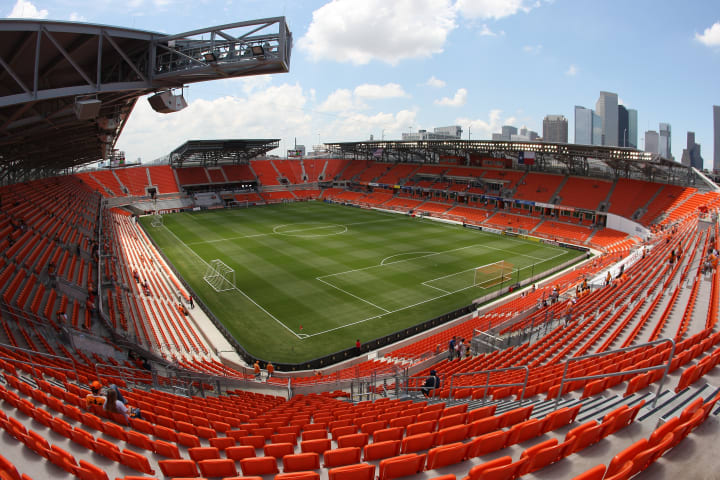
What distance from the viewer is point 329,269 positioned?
36500mm

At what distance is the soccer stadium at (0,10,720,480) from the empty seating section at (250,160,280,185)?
2030cm

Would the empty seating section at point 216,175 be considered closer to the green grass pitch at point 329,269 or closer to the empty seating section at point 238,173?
the empty seating section at point 238,173

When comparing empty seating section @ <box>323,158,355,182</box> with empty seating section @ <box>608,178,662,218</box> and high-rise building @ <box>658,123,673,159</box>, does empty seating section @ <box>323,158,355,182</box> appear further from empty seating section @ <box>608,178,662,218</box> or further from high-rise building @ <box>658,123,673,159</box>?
high-rise building @ <box>658,123,673,159</box>

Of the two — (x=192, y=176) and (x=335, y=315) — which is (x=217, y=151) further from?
(x=335, y=315)

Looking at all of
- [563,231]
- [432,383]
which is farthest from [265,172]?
[432,383]

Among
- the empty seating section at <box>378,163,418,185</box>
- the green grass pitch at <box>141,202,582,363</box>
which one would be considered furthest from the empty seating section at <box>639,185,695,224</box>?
the empty seating section at <box>378,163,418,185</box>

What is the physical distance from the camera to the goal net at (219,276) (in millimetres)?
31897

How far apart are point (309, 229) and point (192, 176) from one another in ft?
116

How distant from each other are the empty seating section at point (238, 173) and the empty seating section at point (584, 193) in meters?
55.7

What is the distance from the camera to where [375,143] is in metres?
78.9

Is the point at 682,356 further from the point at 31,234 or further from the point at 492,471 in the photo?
the point at 31,234

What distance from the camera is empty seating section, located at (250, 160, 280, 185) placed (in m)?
83.4

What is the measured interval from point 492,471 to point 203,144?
72.5m

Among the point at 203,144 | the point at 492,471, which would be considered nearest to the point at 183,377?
the point at 492,471
